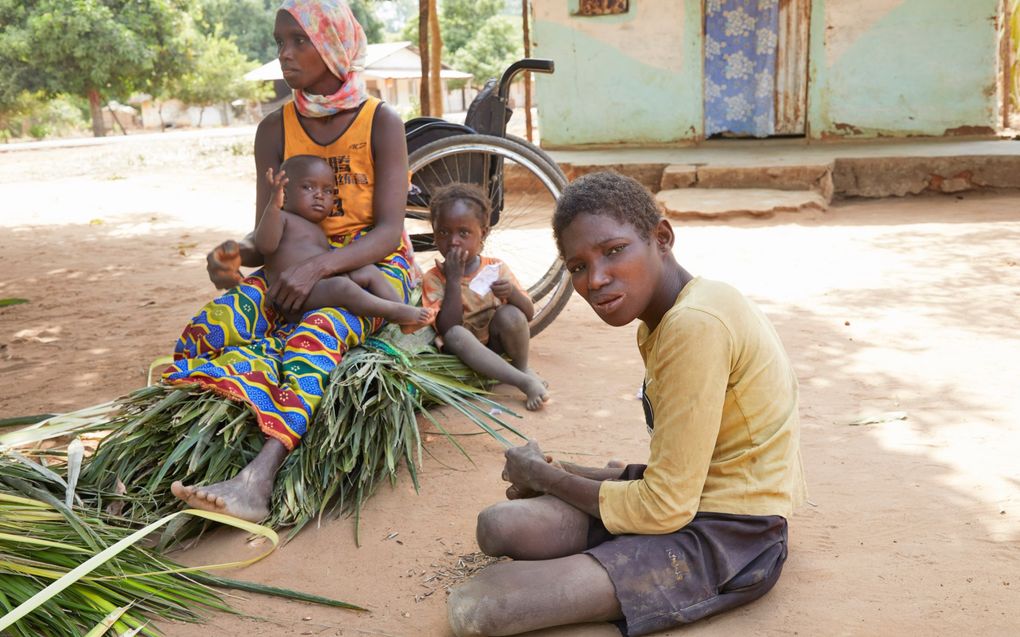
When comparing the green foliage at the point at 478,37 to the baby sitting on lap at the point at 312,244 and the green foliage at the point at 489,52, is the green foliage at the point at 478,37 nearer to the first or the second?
the green foliage at the point at 489,52

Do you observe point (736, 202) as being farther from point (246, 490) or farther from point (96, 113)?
point (96, 113)

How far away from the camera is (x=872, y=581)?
203 centimetres

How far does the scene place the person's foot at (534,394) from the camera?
10.7 ft

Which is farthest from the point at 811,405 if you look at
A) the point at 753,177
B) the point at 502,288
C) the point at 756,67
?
the point at 756,67

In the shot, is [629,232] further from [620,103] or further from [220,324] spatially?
[620,103]

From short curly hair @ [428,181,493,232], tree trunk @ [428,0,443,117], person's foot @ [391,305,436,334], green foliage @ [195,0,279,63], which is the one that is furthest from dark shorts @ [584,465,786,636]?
green foliage @ [195,0,279,63]

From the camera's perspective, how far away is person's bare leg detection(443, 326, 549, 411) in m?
3.31

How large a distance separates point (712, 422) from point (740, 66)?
845 cm

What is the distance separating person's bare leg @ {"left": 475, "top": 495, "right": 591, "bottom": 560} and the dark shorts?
0.28 feet

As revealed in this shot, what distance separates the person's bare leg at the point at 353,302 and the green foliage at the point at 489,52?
33.4 meters

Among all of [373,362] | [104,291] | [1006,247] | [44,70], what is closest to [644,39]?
[1006,247]

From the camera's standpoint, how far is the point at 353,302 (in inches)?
116

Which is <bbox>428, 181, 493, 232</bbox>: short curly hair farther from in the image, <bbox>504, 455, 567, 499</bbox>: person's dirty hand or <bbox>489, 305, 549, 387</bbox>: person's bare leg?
<bbox>504, 455, 567, 499</bbox>: person's dirty hand

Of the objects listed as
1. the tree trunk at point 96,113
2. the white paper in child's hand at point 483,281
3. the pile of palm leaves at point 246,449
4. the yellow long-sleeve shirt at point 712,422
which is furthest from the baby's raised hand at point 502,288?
the tree trunk at point 96,113
